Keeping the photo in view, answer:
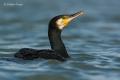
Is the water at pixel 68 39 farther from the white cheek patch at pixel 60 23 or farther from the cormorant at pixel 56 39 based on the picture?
the white cheek patch at pixel 60 23

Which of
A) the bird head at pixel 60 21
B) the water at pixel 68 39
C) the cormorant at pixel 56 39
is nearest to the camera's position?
the water at pixel 68 39

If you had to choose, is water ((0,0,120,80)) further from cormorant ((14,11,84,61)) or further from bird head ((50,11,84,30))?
bird head ((50,11,84,30))

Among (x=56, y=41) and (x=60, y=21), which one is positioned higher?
(x=60, y=21)

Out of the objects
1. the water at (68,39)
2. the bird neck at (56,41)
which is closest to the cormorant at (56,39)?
the bird neck at (56,41)

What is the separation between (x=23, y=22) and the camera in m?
25.4

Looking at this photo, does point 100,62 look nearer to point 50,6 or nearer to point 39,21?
point 39,21

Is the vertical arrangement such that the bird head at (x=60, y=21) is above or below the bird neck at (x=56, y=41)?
above

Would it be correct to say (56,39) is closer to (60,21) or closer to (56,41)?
Result: (56,41)

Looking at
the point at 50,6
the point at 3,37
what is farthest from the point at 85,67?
the point at 50,6

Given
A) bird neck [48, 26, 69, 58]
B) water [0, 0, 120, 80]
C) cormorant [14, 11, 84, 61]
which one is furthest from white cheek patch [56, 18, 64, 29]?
water [0, 0, 120, 80]

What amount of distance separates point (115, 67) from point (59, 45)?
62.8 inches

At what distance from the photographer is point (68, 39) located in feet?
73.5

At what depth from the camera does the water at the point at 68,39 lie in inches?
648

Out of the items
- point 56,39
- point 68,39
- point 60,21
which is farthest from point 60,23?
point 68,39
